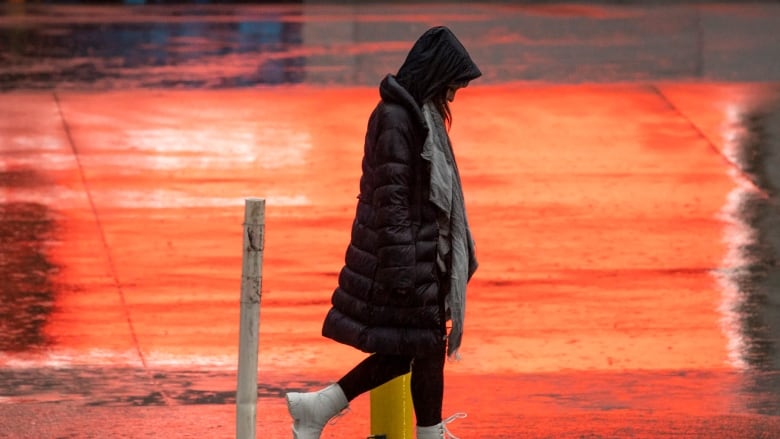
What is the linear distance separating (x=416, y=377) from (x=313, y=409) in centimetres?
42

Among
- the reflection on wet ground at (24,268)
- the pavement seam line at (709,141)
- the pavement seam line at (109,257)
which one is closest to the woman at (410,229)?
the pavement seam line at (109,257)

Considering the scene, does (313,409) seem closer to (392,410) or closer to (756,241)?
(392,410)

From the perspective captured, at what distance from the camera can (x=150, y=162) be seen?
1341cm

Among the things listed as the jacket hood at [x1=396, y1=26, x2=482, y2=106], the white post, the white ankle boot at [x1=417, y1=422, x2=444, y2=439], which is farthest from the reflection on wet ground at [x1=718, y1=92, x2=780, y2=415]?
the white post

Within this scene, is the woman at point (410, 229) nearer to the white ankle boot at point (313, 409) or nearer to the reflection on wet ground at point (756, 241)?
Result: the white ankle boot at point (313, 409)

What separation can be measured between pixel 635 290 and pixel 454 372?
6.67 feet

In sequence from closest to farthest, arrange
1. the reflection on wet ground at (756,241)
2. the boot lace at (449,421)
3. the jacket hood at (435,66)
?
1. the jacket hood at (435,66)
2. the boot lace at (449,421)
3. the reflection on wet ground at (756,241)

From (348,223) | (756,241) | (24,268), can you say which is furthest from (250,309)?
(756,241)

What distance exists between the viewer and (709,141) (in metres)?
14.3

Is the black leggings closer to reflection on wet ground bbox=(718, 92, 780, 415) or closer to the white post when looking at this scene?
the white post

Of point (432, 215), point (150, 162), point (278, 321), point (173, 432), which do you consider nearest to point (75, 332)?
point (278, 321)

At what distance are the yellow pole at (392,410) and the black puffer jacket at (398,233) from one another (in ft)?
0.96

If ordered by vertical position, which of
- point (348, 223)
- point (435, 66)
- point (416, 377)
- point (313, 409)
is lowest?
point (313, 409)

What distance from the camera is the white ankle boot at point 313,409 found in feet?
22.0
